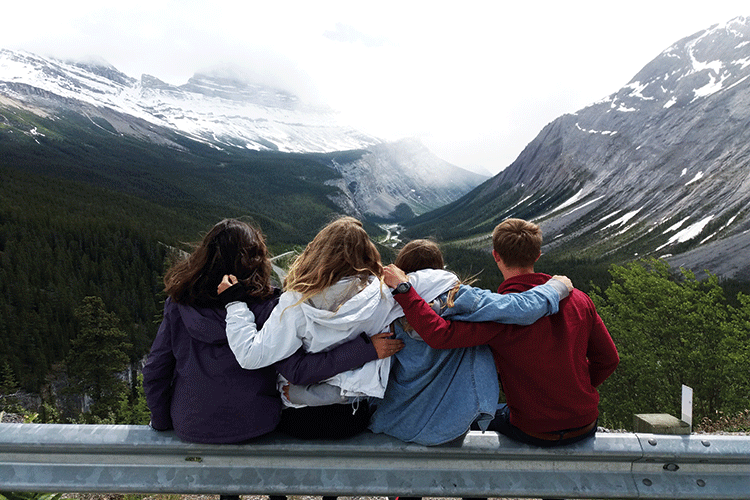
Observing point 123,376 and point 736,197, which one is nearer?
point 123,376

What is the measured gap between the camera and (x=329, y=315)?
125 inches

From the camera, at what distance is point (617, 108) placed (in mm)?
168125

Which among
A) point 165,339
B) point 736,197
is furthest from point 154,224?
point 736,197

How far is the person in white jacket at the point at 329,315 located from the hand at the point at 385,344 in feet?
0.10

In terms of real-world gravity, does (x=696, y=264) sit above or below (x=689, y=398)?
below

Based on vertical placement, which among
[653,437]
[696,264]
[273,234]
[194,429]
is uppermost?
[653,437]

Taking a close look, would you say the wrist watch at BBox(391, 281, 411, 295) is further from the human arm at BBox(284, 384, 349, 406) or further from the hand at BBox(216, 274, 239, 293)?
the hand at BBox(216, 274, 239, 293)

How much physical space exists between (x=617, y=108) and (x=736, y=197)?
76.9m

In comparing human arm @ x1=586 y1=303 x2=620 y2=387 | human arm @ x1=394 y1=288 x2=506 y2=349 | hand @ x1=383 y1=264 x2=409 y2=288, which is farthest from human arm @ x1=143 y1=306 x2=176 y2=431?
human arm @ x1=586 y1=303 x2=620 y2=387

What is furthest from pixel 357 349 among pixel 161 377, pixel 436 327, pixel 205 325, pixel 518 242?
pixel 161 377

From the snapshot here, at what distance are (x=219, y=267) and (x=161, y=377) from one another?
1.02m

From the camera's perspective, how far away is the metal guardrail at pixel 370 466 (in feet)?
9.77

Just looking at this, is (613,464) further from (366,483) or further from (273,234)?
(273,234)

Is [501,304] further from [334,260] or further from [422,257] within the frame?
[334,260]
